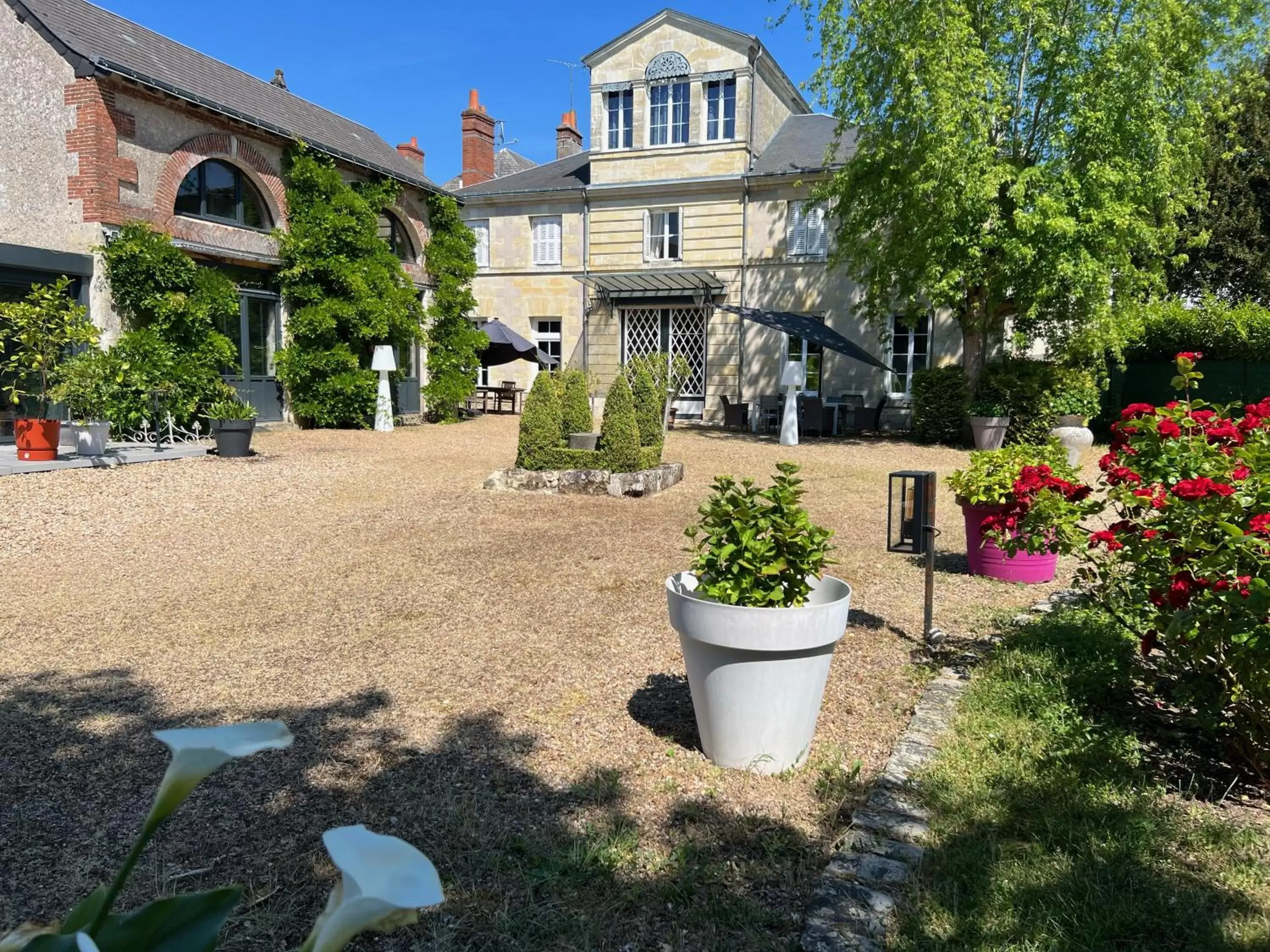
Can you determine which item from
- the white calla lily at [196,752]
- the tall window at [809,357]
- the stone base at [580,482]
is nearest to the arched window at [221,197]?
the stone base at [580,482]

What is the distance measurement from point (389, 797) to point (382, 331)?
552 inches

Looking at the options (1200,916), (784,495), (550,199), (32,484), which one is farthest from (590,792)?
(550,199)

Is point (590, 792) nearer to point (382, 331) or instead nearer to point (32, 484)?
point (32, 484)

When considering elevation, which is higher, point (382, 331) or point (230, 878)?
point (382, 331)

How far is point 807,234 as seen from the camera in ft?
64.6

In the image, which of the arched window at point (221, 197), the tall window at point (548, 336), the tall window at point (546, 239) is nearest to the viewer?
the arched window at point (221, 197)

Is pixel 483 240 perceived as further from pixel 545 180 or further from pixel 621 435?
pixel 621 435

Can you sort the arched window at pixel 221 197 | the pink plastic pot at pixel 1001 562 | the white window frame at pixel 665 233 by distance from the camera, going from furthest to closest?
the white window frame at pixel 665 233
the arched window at pixel 221 197
the pink plastic pot at pixel 1001 562

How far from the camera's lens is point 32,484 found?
841cm

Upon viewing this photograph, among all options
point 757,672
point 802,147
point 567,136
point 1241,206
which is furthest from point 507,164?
point 757,672

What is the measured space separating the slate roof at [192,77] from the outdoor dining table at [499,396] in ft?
17.9

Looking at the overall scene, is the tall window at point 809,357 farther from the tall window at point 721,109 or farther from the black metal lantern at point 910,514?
the black metal lantern at point 910,514

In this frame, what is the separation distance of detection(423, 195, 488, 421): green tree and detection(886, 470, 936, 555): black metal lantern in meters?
14.9

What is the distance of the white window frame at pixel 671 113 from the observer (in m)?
20.3
